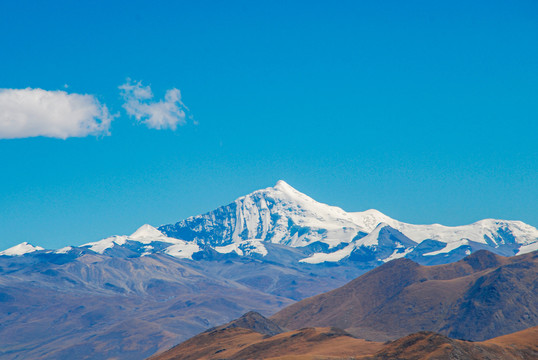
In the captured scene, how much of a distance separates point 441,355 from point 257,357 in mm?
60428

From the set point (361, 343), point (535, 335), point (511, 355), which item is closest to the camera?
point (511, 355)

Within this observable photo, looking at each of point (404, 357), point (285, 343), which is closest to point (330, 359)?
point (404, 357)

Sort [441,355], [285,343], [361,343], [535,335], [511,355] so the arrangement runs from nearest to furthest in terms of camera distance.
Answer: [441,355] < [511,355] < [535,335] < [361,343] < [285,343]

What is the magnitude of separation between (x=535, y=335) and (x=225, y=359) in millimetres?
76688

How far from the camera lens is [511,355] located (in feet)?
503

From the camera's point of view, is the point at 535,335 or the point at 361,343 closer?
the point at 535,335

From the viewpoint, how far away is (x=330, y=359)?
518ft

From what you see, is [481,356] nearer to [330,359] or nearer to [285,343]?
[330,359]

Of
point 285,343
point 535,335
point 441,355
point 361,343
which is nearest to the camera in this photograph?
point 441,355

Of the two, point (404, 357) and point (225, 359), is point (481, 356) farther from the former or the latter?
point (225, 359)

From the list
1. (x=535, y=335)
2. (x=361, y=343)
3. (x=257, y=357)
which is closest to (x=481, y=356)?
(x=535, y=335)

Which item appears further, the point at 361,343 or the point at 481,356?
the point at 361,343

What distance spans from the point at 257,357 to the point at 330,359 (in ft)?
122

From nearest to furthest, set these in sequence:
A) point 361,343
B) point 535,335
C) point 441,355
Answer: point 441,355, point 535,335, point 361,343
